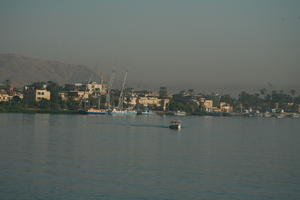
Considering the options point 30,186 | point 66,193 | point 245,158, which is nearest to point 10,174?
point 30,186

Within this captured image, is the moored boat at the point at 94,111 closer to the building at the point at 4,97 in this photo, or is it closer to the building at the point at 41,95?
the building at the point at 41,95

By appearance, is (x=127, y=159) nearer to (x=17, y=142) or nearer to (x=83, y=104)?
(x=17, y=142)

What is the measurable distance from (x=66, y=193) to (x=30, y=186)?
2202mm

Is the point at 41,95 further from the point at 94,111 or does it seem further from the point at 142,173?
the point at 142,173

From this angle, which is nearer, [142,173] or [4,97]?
[142,173]

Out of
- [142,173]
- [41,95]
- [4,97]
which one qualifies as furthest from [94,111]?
[142,173]

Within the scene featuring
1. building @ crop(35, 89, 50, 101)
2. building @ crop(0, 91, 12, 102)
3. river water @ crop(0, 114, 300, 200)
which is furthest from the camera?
building @ crop(35, 89, 50, 101)

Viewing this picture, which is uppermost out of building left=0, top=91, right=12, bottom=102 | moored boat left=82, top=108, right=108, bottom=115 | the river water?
building left=0, top=91, right=12, bottom=102

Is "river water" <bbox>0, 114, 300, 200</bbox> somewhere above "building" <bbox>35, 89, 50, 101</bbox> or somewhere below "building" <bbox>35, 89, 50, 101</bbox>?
below

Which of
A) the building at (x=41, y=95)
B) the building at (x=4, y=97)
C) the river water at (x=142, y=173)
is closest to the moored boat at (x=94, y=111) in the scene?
the building at (x=41, y=95)

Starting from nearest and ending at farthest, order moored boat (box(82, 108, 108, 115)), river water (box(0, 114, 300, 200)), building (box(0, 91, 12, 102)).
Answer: river water (box(0, 114, 300, 200)) < moored boat (box(82, 108, 108, 115)) < building (box(0, 91, 12, 102))

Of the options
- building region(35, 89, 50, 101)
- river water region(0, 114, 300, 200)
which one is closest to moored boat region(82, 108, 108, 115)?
building region(35, 89, 50, 101)

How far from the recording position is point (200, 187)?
26516mm

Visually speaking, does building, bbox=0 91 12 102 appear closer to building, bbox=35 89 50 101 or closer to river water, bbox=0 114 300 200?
building, bbox=35 89 50 101
